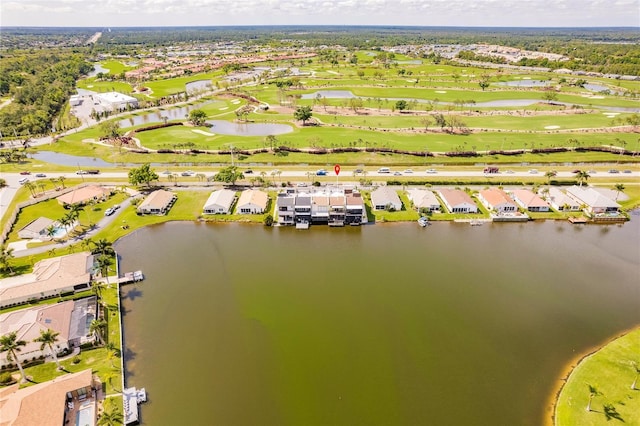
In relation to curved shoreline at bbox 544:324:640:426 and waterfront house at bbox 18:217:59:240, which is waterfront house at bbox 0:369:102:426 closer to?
waterfront house at bbox 18:217:59:240

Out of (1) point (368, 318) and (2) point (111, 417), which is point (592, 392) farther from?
(2) point (111, 417)

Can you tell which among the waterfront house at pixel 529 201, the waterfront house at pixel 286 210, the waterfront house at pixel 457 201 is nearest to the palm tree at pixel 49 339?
the waterfront house at pixel 286 210

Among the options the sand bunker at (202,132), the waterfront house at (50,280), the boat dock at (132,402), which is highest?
the sand bunker at (202,132)

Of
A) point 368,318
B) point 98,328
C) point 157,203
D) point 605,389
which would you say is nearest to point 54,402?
point 98,328

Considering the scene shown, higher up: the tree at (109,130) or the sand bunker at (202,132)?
the tree at (109,130)

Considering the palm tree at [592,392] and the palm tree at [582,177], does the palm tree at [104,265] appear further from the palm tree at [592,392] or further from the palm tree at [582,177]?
the palm tree at [582,177]

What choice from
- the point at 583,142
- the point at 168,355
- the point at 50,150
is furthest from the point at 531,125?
the point at 50,150

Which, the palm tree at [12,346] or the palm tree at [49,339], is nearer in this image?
the palm tree at [12,346]
